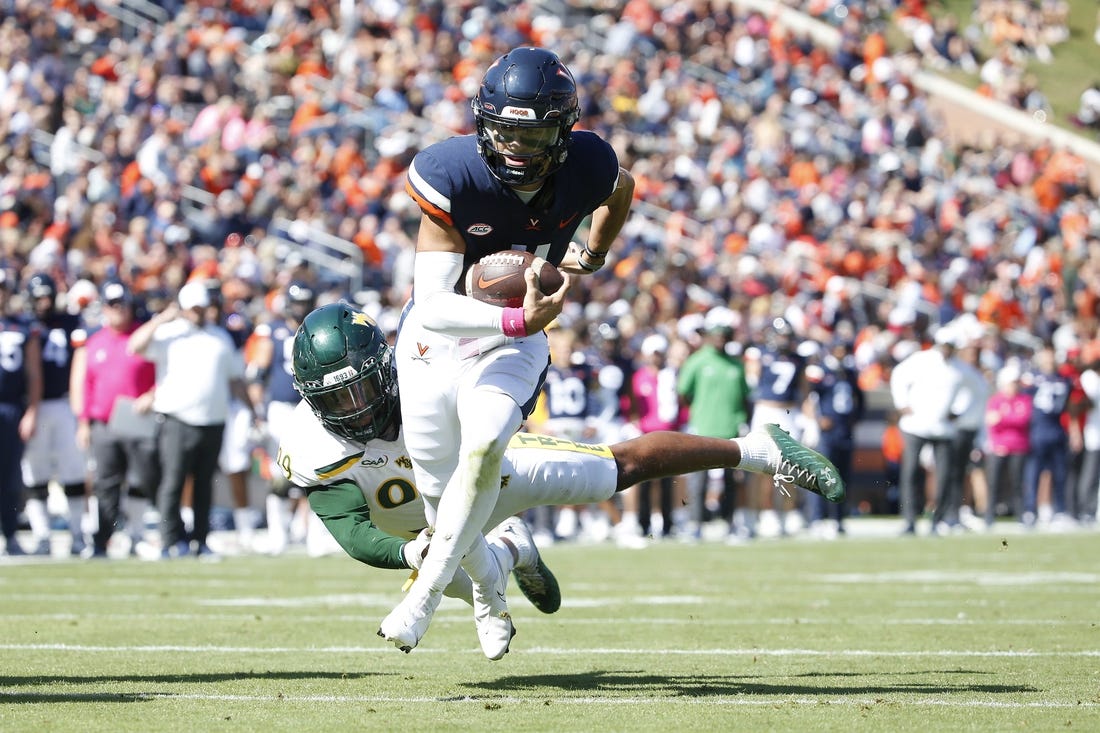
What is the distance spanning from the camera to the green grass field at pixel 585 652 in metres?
4.97

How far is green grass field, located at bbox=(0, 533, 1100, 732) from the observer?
4.97 metres

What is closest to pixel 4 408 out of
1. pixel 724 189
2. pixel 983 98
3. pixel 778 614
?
pixel 778 614

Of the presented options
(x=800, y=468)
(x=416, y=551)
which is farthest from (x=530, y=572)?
(x=800, y=468)

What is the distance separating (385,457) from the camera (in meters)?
6.20

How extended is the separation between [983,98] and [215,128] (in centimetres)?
1398

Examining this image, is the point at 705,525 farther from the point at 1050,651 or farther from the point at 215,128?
the point at 1050,651

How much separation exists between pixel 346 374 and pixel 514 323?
723 millimetres

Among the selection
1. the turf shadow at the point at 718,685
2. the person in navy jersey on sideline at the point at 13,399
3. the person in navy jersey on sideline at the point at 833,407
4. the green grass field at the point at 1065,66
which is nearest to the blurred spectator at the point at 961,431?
the person in navy jersey on sideline at the point at 833,407

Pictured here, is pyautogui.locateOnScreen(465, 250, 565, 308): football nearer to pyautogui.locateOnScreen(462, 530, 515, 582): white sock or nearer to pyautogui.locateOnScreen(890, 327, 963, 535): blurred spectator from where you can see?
pyautogui.locateOnScreen(462, 530, 515, 582): white sock

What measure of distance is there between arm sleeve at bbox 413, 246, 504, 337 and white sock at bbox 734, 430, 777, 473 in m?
1.05

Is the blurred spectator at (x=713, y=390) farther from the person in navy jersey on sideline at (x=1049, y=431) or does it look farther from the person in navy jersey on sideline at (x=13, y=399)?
the person in navy jersey on sideline at (x=13, y=399)

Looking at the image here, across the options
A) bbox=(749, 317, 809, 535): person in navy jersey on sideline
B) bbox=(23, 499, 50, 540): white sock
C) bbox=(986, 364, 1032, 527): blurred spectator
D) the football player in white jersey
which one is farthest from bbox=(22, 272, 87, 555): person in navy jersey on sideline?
bbox=(986, 364, 1032, 527): blurred spectator

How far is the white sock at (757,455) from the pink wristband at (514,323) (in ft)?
3.48

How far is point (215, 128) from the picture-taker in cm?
1855
